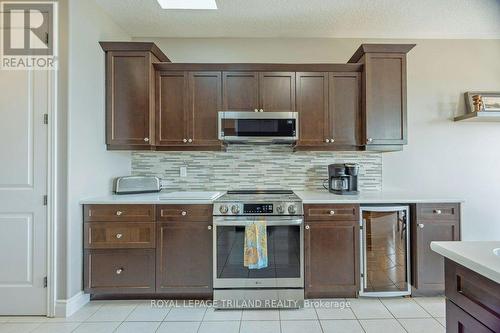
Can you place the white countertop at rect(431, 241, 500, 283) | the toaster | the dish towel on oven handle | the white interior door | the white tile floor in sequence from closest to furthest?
the white countertop at rect(431, 241, 500, 283), the white tile floor, the white interior door, the dish towel on oven handle, the toaster

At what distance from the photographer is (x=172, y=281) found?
2.32 m

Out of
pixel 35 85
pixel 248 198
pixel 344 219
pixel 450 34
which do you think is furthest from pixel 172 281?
pixel 450 34

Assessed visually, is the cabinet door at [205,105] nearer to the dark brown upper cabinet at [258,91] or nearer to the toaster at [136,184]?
the dark brown upper cabinet at [258,91]

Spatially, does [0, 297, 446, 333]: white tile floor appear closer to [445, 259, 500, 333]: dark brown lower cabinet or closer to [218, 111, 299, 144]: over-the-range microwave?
[445, 259, 500, 333]: dark brown lower cabinet

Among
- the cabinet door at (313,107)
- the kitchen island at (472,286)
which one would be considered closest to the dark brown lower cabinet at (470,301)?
the kitchen island at (472,286)

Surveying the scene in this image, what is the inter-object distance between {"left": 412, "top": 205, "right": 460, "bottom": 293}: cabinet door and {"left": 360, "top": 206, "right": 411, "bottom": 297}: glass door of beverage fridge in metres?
0.07

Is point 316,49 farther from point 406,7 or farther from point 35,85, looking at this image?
point 35,85

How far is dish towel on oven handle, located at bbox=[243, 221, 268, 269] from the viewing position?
7.38 ft

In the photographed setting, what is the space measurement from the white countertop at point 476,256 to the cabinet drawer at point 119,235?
2.07 metres

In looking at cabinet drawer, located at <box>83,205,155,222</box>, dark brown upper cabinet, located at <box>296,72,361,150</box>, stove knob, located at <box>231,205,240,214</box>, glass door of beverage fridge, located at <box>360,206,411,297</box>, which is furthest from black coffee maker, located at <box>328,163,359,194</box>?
cabinet drawer, located at <box>83,205,155,222</box>

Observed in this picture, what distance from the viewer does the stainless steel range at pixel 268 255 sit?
2.29m

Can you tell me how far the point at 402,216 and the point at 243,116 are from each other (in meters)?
1.71

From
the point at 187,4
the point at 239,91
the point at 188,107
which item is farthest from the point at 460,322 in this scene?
the point at 187,4

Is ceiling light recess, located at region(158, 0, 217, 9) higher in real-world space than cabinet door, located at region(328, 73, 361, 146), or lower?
higher
